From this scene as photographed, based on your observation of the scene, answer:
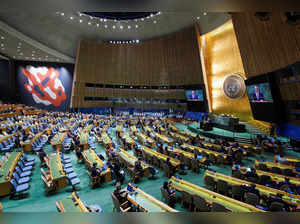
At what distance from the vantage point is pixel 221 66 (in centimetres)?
2391

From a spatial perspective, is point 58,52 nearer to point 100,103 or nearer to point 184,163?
point 100,103

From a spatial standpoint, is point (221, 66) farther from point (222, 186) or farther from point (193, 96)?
point (222, 186)

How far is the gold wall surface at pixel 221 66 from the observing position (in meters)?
21.5

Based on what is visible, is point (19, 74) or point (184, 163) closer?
point (184, 163)

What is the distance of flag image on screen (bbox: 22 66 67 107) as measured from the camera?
32.0 meters

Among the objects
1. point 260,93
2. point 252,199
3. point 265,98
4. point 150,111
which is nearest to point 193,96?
point 150,111

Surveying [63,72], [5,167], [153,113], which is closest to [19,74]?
[63,72]

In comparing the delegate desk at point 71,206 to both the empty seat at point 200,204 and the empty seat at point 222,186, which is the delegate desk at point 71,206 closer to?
the empty seat at point 200,204

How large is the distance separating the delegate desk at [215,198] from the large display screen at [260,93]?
11.7 m

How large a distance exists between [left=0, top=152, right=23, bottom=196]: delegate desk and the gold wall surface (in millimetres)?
23275

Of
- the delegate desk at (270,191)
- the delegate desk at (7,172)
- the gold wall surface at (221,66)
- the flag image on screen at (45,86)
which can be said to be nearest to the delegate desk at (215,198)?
the delegate desk at (270,191)

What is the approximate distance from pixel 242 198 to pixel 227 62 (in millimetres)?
21742

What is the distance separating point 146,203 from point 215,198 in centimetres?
217
